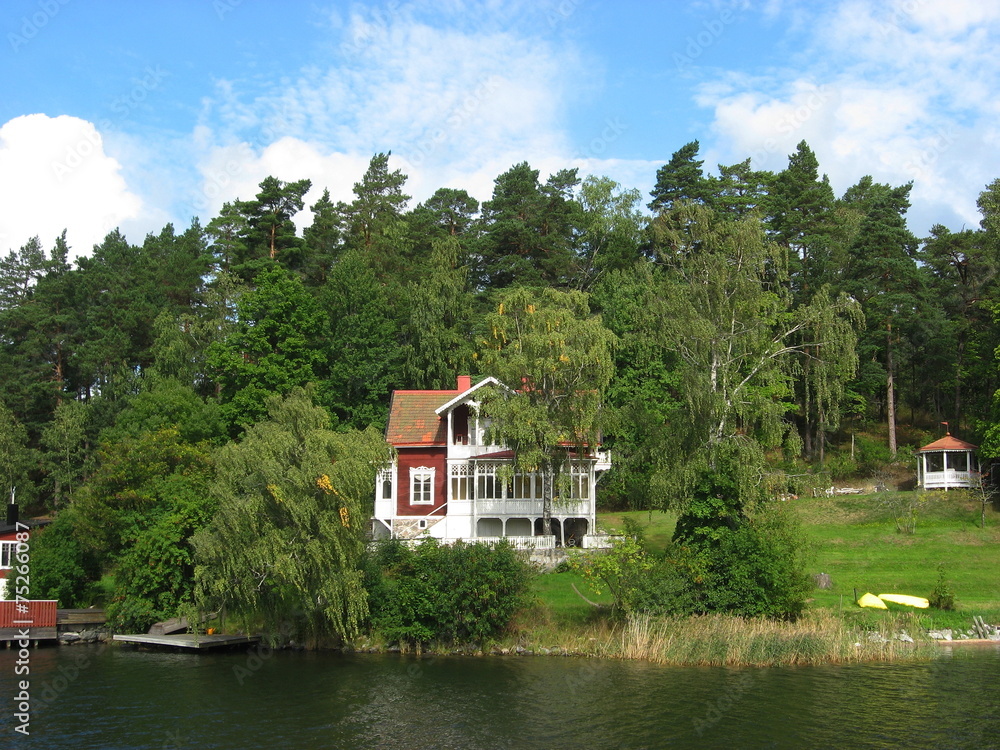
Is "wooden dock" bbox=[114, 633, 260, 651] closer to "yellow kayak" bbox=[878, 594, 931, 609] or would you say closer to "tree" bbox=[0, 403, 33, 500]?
"yellow kayak" bbox=[878, 594, 931, 609]

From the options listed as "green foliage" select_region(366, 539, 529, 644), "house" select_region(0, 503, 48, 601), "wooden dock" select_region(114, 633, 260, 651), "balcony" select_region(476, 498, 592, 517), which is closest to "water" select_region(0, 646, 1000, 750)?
"green foliage" select_region(366, 539, 529, 644)

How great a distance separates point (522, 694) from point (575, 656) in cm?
578

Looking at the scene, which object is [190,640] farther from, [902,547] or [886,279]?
[886,279]

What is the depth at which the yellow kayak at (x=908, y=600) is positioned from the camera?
31.5m

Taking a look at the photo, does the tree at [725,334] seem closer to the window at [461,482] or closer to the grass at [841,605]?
the grass at [841,605]

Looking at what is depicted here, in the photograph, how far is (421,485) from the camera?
1745 inches

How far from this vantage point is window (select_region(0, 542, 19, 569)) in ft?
135

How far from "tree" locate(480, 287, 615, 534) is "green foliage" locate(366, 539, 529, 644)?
6320 mm

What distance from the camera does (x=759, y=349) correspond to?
33.3 meters

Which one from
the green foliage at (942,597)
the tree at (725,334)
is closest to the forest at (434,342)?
the tree at (725,334)

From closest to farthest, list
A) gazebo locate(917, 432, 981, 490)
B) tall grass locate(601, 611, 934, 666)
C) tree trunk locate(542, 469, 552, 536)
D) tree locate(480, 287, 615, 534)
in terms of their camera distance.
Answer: tall grass locate(601, 611, 934, 666) → tree locate(480, 287, 615, 534) → tree trunk locate(542, 469, 552, 536) → gazebo locate(917, 432, 981, 490)

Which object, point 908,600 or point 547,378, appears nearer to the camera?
point 908,600

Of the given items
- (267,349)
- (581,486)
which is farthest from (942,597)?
(267,349)

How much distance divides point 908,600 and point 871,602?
1503 millimetres
